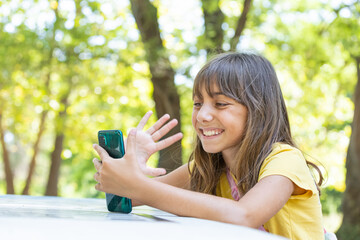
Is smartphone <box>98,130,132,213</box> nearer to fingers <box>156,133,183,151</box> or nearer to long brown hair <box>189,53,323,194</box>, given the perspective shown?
fingers <box>156,133,183,151</box>

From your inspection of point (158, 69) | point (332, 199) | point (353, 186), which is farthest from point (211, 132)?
point (332, 199)

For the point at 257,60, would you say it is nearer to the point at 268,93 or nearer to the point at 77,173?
the point at 268,93

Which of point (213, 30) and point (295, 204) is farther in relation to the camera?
point (213, 30)

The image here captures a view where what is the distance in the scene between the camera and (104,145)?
5.69 feet

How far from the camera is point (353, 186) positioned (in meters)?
7.09

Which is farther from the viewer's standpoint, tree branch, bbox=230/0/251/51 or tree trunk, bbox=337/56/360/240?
tree trunk, bbox=337/56/360/240

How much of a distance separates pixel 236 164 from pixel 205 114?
257 millimetres

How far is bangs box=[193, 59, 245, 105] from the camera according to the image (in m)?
2.07

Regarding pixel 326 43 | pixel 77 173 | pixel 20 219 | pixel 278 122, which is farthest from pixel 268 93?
pixel 77 173

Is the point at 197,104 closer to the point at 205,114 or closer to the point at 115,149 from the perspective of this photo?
the point at 205,114

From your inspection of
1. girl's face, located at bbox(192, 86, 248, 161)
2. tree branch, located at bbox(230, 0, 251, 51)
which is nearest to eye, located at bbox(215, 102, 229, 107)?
girl's face, located at bbox(192, 86, 248, 161)

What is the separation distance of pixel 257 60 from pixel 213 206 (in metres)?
0.90

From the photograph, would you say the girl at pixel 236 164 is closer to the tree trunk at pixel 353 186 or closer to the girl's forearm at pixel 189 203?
the girl's forearm at pixel 189 203

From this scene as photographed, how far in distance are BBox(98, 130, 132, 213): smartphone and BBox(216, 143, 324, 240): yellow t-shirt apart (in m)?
0.50
